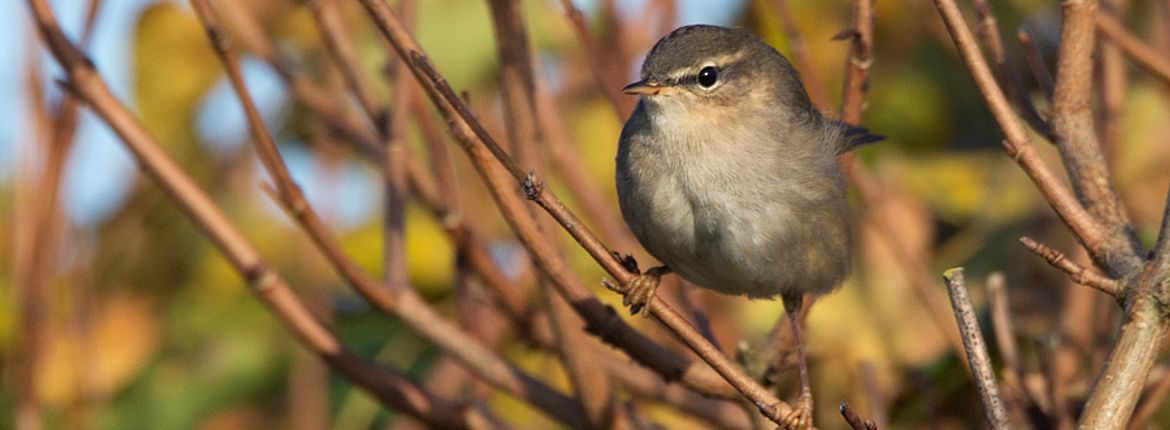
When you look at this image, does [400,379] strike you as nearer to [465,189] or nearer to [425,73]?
[425,73]

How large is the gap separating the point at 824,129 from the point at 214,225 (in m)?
1.35

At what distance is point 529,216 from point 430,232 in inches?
68.2

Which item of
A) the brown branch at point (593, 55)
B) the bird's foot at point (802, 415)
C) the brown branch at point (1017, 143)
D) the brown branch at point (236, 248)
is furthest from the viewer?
the brown branch at point (593, 55)

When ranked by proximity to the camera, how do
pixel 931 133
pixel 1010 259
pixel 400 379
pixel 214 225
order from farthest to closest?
pixel 931 133 → pixel 1010 259 → pixel 400 379 → pixel 214 225

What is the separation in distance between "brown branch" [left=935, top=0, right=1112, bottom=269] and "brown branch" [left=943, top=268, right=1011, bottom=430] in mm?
280

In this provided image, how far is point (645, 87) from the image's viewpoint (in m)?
3.12

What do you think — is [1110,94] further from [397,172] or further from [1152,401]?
[397,172]

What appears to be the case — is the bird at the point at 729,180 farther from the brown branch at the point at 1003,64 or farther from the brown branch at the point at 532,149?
the brown branch at the point at 1003,64

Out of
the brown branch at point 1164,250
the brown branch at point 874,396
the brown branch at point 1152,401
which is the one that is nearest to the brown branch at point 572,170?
the brown branch at point 874,396

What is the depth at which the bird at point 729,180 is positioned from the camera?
3.00 meters

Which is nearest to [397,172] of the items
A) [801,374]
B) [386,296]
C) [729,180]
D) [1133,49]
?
[386,296]

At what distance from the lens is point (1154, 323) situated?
2121 millimetres

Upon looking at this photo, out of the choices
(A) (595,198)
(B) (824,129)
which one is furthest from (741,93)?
(A) (595,198)

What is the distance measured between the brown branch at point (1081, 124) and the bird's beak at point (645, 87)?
0.87 m
